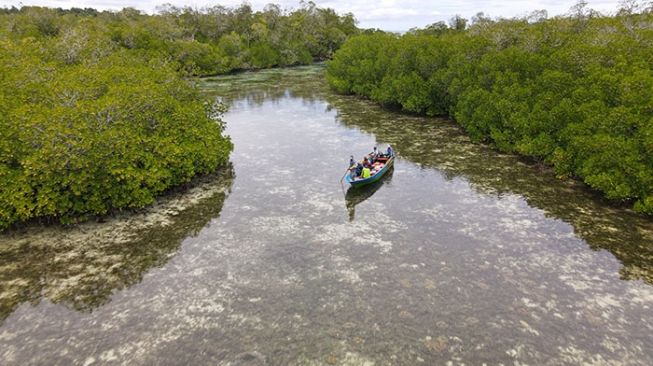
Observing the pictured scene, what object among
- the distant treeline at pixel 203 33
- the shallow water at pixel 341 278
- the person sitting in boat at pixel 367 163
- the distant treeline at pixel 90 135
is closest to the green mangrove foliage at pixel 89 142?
the distant treeline at pixel 90 135

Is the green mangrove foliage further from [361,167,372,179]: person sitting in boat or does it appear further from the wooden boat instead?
[361,167,372,179]: person sitting in boat

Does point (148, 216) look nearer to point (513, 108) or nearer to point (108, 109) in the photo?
point (108, 109)

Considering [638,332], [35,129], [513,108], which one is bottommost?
[638,332]

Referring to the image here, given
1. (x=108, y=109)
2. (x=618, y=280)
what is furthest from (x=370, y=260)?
(x=108, y=109)

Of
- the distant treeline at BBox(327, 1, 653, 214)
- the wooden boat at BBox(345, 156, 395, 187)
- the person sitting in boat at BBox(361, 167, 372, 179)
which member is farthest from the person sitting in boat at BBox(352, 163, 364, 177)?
the distant treeline at BBox(327, 1, 653, 214)

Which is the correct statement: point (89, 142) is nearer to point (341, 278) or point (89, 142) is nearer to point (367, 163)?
point (341, 278)
